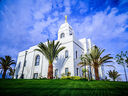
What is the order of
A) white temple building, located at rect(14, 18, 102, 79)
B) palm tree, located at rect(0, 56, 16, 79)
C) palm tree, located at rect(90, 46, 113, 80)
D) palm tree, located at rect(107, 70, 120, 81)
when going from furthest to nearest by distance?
palm tree, located at rect(107, 70, 120, 81) < palm tree, located at rect(0, 56, 16, 79) < white temple building, located at rect(14, 18, 102, 79) < palm tree, located at rect(90, 46, 113, 80)

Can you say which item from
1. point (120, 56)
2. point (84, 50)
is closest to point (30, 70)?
point (84, 50)

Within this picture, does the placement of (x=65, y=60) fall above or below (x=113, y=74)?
above

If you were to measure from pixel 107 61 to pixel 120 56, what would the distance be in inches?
110

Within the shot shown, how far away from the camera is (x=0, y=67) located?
73.9 ft

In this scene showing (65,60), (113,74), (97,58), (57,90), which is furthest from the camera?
(113,74)

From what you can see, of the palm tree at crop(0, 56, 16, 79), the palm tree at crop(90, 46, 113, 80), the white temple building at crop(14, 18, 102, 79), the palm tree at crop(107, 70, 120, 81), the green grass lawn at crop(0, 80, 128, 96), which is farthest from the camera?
the palm tree at crop(107, 70, 120, 81)

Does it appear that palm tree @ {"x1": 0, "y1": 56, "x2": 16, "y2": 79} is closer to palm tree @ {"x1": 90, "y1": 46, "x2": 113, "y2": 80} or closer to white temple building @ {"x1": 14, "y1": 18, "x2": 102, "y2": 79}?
white temple building @ {"x1": 14, "y1": 18, "x2": 102, "y2": 79}

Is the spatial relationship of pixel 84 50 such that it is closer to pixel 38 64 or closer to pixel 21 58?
pixel 38 64

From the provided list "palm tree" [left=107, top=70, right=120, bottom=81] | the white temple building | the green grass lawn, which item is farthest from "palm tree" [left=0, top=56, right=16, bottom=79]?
"palm tree" [left=107, top=70, right=120, bottom=81]

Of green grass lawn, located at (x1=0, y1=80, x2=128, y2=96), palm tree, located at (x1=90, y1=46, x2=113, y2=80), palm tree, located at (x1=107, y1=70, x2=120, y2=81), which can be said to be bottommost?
palm tree, located at (x1=107, y1=70, x2=120, y2=81)

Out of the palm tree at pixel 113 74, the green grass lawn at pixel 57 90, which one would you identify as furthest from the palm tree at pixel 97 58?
the palm tree at pixel 113 74

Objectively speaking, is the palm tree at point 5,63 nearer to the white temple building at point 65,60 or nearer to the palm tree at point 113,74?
the white temple building at point 65,60

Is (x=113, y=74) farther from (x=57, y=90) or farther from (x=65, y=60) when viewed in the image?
(x=57, y=90)

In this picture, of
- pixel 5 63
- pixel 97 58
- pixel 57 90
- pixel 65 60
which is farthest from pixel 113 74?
pixel 5 63
